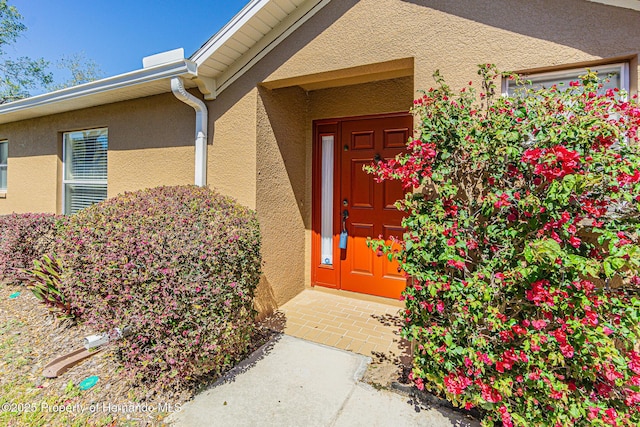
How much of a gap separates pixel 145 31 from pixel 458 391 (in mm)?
20583

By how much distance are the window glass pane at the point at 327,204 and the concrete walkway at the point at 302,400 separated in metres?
2.23

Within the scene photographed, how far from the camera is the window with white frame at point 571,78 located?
2693 millimetres

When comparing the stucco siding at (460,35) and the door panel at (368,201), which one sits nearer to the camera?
the stucco siding at (460,35)

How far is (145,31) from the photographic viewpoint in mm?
15930

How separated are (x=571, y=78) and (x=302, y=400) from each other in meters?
4.04

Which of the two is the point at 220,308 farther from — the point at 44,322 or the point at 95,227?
the point at 44,322

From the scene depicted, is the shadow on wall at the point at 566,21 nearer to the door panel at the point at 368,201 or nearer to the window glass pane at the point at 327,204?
the door panel at the point at 368,201

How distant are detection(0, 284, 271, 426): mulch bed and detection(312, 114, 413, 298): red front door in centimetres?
192

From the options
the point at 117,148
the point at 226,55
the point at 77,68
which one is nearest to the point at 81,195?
the point at 117,148

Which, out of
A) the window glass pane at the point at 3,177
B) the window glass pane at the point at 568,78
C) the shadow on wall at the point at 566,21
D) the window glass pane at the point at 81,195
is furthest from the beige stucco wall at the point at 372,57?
the window glass pane at the point at 3,177

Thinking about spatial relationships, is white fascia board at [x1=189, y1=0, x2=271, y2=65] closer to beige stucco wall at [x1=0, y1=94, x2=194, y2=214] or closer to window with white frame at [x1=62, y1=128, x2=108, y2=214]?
beige stucco wall at [x1=0, y1=94, x2=194, y2=214]

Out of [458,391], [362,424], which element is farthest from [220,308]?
[458,391]

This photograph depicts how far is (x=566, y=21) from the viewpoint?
109 inches

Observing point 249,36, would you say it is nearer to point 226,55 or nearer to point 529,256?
point 226,55
